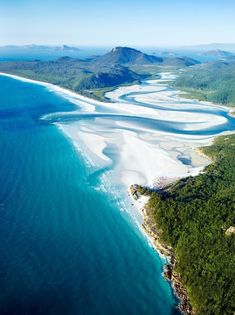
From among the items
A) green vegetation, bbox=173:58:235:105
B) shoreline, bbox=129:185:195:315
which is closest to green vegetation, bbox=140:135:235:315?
shoreline, bbox=129:185:195:315

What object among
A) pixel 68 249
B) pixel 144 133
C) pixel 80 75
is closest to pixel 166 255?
pixel 68 249

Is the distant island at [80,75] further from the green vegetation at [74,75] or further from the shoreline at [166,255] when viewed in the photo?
the shoreline at [166,255]

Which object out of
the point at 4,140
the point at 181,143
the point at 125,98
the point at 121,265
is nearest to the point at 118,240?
the point at 121,265

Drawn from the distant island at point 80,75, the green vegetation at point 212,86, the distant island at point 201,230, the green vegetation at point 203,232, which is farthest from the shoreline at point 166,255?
the green vegetation at point 212,86

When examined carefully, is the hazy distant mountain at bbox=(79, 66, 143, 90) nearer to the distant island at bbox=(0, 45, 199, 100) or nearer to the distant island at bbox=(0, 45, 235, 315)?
the distant island at bbox=(0, 45, 199, 100)

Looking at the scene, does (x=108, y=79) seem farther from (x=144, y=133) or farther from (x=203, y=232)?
(x=203, y=232)

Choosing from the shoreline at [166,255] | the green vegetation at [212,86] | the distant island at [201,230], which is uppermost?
the green vegetation at [212,86]

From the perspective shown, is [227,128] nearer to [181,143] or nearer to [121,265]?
[181,143]
